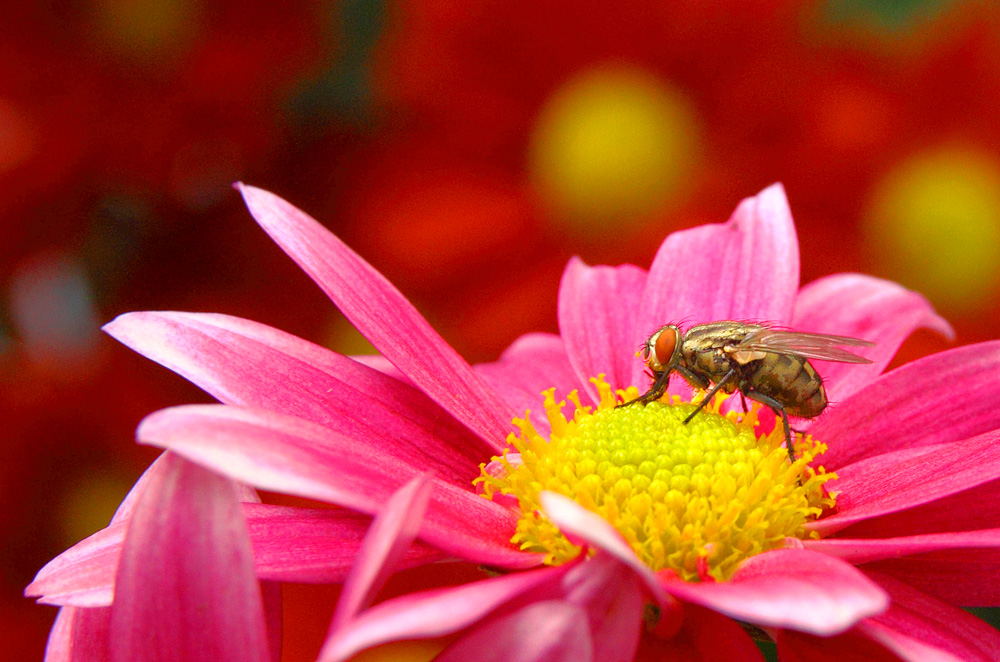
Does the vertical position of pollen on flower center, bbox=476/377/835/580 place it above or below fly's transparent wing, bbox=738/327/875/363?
below

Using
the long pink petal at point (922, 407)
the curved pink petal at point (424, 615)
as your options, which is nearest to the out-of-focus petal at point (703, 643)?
the curved pink petal at point (424, 615)

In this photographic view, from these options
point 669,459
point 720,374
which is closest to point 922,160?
point 720,374

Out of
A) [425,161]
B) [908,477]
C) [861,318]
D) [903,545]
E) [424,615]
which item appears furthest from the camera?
[425,161]

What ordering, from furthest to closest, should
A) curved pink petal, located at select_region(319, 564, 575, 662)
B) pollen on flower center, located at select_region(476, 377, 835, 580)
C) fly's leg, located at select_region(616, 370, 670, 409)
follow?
fly's leg, located at select_region(616, 370, 670, 409)
pollen on flower center, located at select_region(476, 377, 835, 580)
curved pink petal, located at select_region(319, 564, 575, 662)

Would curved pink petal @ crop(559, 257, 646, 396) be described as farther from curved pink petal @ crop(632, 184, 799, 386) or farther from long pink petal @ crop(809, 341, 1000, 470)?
long pink petal @ crop(809, 341, 1000, 470)

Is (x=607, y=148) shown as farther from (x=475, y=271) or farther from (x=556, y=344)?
(x=556, y=344)

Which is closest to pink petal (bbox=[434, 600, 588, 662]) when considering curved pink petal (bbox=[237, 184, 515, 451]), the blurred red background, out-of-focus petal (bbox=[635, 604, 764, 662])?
out-of-focus petal (bbox=[635, 604, 764, 662])

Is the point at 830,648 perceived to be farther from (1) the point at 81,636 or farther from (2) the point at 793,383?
(1) the point at 81,636

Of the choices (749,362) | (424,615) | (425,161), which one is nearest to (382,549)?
(424,615)

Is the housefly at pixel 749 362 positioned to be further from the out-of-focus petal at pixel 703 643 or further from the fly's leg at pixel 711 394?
the out-of-focus petal at pixel 703 643
